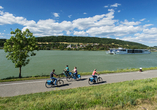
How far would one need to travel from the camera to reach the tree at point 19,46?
14.0 m

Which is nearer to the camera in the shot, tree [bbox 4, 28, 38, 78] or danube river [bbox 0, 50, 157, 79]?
tree [bbox 4, 28, 38, 78]

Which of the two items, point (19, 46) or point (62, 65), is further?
point (62, 65)

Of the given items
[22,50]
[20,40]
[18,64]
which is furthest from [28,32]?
[18,64]

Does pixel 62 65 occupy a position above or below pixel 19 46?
below

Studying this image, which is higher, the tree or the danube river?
the tree

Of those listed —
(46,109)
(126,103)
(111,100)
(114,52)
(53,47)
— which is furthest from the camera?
(53,47)

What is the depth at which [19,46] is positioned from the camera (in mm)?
14164

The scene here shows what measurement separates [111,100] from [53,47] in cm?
16348

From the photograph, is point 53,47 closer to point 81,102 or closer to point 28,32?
point 28,32

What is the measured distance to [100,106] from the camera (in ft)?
16.6

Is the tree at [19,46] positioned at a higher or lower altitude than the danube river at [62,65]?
higher

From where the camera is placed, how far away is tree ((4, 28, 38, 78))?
1400 cm

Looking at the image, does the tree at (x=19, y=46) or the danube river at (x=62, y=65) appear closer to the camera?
the tree at (x=19, y=46)

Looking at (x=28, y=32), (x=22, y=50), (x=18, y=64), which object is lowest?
(x=18, y=64)
